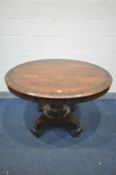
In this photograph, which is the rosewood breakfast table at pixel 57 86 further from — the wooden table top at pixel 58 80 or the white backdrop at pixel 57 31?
the white backdrop at pixel 57 31

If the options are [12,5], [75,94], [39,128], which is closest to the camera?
[75,94]

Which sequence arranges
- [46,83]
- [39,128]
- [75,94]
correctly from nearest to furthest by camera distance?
[75,94]
[46,83]
[39,128]

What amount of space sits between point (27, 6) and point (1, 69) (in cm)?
80

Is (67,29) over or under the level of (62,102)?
over

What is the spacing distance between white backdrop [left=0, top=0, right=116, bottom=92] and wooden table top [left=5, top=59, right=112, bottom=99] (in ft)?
1.19

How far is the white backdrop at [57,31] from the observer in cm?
207

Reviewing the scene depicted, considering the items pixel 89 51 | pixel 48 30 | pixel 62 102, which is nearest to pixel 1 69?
pixel 48 30

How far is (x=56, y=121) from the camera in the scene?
191cm

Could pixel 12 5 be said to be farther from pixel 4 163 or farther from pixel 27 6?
pixel 4 163

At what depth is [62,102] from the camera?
1.38 meters

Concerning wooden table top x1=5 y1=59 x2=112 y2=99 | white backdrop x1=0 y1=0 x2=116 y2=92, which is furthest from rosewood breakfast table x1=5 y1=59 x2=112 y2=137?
white backdrop x1=0 y1=0 x2=116 y2=92

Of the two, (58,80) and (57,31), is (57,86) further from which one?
(57,31)

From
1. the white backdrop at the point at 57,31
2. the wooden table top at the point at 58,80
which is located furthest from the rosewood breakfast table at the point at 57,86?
the white backdrop at the point at 57,31

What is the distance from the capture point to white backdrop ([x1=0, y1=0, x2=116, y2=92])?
207 centimetres
